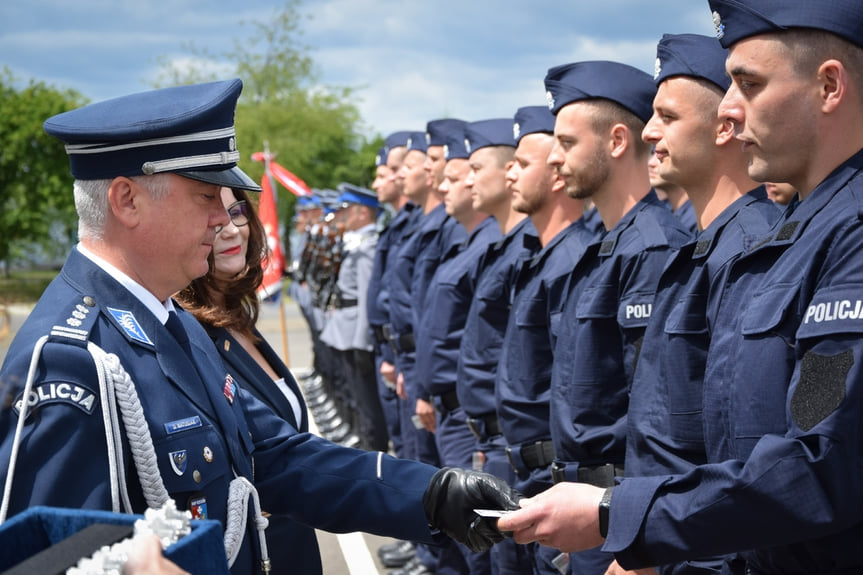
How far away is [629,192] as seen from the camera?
395cm

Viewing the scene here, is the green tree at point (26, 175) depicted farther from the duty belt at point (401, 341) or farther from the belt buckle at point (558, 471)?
the belt buckle at point (558, 471)

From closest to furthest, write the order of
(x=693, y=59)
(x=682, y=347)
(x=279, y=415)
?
(x=682, y=347) < (x=279, y=415) < (x=693, y=59)

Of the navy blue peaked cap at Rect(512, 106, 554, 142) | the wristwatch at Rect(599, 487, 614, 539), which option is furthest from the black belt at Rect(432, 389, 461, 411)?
the wristwatch at Rect(599, 487, 614, 539)

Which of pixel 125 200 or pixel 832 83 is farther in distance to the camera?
pixel 832 83

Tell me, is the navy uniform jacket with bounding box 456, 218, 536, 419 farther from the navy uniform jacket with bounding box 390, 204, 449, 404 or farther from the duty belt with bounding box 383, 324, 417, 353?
the duty belt with bounding box 383, 324, 417, 353

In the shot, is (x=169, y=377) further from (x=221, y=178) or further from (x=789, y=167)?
(x=789, y=167)

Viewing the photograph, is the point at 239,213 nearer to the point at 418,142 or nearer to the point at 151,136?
the point at 151,136

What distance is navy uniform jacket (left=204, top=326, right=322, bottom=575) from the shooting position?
3014 mm

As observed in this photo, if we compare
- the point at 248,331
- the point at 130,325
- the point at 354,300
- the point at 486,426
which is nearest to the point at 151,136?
the point at 130,325

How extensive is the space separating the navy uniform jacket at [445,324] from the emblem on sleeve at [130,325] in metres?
3.73

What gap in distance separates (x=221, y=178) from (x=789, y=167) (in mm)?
1391

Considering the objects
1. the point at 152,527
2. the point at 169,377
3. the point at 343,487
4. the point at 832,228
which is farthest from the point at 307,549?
the point at 832,228

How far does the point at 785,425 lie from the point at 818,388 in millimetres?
216

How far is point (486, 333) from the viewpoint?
5016 mm
